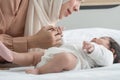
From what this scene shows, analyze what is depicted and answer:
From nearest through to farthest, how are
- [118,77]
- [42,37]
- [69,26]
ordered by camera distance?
[118,77] → [42,37] → [69,26]

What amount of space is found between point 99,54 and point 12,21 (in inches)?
14.0

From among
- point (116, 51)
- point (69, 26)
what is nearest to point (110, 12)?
point (69, 26)

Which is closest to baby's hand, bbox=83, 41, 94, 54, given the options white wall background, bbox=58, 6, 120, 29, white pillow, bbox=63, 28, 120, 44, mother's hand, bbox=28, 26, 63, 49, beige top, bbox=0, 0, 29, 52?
mother's hand, bbox=28, 26, 63, 49

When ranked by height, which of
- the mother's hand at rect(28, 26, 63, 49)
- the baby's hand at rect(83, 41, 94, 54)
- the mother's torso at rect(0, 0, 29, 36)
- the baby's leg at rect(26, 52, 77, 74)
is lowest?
the baby's leg at rect(26, 52, 77, 74)

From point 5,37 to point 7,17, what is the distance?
77mm

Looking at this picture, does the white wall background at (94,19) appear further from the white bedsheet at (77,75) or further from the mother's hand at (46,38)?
the white bedsheet at (77,75)

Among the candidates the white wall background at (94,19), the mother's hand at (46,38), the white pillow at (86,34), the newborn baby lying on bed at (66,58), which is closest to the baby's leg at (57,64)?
A: the newborn baby lying on bed at (66,58)

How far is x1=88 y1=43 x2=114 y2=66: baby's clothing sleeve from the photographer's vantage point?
1.11 m

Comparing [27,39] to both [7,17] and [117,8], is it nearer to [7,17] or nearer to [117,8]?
[7,17]

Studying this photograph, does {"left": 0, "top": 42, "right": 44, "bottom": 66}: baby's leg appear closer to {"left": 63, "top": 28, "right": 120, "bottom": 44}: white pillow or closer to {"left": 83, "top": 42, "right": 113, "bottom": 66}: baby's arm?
{"left": 83, "top": 42, "right": 113, "bottom": 66}: baby's arm

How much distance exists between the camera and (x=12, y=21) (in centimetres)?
119

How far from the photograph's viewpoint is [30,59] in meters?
1.15

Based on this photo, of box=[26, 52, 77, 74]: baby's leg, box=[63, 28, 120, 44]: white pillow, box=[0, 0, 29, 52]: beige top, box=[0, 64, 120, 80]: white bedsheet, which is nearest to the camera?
box=[0, 64, 120, 80]: white bedsheet

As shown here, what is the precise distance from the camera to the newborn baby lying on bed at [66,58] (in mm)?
1046
